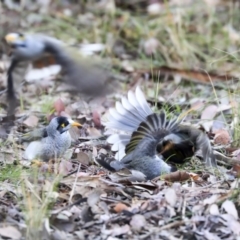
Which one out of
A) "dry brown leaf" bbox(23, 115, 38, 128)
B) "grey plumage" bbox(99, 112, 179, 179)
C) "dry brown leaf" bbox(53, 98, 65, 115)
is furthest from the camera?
"dry brown leaf" bbox(53, 98, 65, 115)

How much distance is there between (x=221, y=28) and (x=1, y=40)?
7.66 feet

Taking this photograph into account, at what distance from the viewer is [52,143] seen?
5172mm

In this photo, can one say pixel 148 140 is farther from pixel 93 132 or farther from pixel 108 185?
pixel 93 132

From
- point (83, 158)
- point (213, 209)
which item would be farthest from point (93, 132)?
point (213, 209)

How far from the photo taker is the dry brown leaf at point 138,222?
419 centimetres

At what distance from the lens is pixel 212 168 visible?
5.01 meters

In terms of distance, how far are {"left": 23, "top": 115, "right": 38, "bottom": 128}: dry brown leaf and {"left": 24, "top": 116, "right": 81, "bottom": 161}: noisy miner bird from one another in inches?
31.8

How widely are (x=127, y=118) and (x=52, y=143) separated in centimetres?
Result: 51

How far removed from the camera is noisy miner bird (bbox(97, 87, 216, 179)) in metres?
4.93

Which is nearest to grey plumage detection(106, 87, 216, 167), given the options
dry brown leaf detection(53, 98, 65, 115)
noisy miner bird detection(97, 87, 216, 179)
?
noisy miner bird detection(97, 87, 216, 179)

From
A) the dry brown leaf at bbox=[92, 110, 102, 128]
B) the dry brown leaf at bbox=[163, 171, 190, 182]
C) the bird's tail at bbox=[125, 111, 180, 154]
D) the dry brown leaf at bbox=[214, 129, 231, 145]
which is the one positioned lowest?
the dry brown leaf at bbox=[92, 110, 102, 128]

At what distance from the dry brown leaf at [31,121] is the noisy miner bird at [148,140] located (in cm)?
99

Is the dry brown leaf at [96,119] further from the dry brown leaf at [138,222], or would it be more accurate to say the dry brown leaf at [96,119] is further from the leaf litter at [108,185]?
the dry brown leaf at [138,222]

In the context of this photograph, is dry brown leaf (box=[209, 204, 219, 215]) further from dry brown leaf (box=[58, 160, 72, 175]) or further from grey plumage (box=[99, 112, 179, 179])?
dry brown leaf (box=[58, 160, 72, 175])
